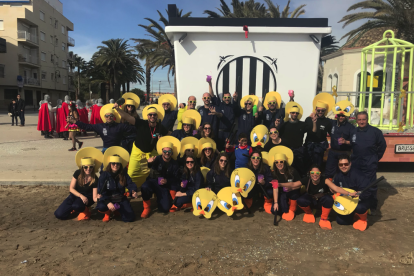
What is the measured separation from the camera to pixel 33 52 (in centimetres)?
3994

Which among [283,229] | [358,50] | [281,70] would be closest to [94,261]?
[283,229]

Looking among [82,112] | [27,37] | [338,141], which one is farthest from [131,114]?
[27,37]

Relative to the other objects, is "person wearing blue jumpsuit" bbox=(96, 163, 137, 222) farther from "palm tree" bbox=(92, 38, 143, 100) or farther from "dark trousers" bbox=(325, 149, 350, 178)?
"palm tree" bbox=(92, 38, 143, 100)

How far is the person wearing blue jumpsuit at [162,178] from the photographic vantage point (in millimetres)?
4160

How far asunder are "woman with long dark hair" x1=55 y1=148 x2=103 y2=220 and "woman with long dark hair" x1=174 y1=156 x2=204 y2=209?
3.81 feet

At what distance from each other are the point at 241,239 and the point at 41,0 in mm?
48973

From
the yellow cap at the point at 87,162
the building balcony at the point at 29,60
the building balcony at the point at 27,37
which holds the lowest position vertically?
the yellow cap at the point at 87,162

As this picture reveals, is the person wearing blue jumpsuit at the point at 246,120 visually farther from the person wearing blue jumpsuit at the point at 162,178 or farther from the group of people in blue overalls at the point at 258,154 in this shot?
the person wearing blue jumpsuit at the point at 162,178

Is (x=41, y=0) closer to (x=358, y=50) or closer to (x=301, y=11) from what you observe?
(x=301, y=11)

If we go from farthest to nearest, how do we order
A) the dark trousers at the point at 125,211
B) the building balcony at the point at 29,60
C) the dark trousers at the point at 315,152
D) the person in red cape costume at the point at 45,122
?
the building balcony at the point at 29,60 → the person in red cape costume at the point at 45,122 → the dark trousers at the point at 315,152 → the dark trousers at the point at 125,211

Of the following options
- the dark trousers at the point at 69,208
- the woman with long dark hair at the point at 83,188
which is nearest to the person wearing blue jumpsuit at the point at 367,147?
the woman with long dark hair at the point at 83,188

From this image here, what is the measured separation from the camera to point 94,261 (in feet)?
9.32

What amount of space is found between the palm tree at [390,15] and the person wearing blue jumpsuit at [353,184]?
36.1ft

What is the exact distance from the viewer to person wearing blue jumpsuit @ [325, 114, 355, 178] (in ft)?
14.3
